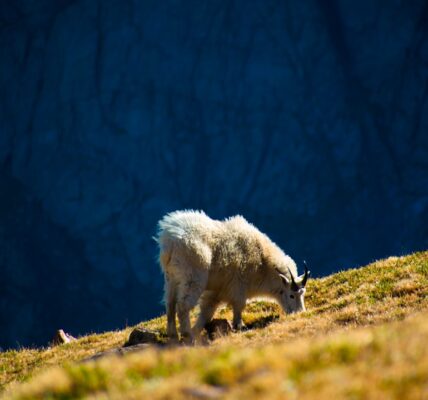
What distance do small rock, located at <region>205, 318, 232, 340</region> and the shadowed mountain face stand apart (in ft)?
187

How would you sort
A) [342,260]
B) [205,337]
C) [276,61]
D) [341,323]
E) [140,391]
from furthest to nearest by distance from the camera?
1. [276,61]
2. [342,260]
3. [205,337]
4. [341,323]
5. [140,391]

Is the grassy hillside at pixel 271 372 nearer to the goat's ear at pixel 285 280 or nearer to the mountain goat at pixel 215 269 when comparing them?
the mountain goat at pixel 215 269

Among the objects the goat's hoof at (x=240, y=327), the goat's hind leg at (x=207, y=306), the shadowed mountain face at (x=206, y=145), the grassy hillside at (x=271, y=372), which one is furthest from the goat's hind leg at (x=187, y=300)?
the shadowed mountain face at (x=206, y=145)

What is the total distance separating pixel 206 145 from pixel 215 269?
6212cm

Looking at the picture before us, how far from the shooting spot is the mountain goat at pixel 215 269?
14.2 meters

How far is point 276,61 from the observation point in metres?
76.0

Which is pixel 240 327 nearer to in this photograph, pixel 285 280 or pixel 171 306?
pixel 171 306

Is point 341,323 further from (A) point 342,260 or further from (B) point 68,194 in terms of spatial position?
(B) point 68,194

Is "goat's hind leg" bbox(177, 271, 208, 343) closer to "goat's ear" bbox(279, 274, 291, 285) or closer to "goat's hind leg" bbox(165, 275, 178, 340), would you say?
"goat's hind leg" bbox(165, 275, 178, 340)

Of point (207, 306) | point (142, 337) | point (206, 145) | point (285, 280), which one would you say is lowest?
point (142, 337)

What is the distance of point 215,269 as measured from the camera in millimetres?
15055

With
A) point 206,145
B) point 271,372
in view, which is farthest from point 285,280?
point 206,145

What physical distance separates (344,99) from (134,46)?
28047mm

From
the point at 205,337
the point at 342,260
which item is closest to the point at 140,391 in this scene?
the point at 205,337
